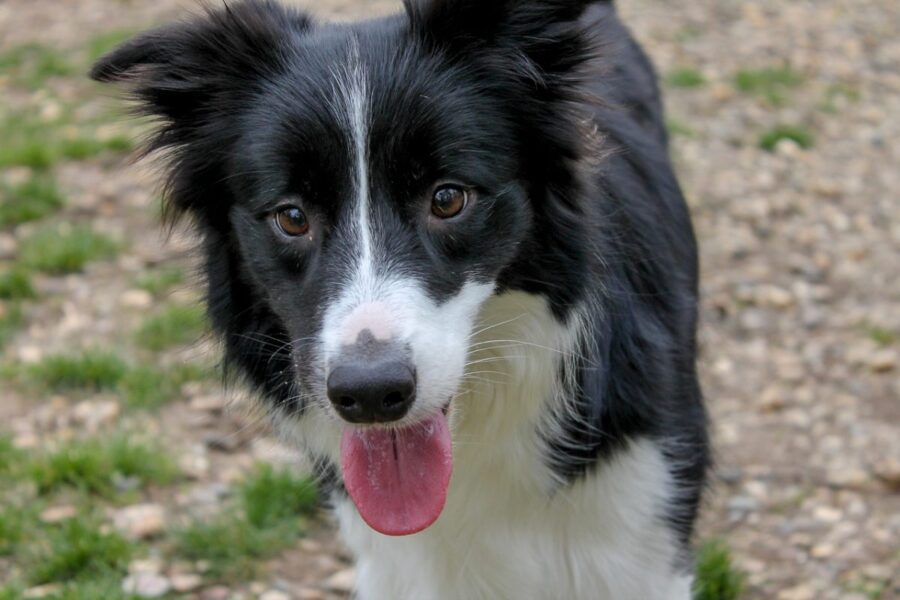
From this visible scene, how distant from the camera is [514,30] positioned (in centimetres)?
288

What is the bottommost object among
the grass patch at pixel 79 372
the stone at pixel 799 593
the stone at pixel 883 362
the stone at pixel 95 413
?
the stone at pixel 883 362

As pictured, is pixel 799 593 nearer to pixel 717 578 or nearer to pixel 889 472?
pixel 717 578

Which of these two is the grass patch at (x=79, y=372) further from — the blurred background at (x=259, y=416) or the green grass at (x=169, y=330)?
the green grass at (x=169, y=330)

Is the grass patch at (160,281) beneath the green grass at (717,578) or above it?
above

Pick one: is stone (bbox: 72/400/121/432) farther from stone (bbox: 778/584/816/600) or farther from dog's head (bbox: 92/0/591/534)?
stone (bbox: 778/584/816/600)

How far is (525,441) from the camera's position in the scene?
3.05 m

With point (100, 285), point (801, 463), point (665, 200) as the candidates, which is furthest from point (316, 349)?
point (100, 285)

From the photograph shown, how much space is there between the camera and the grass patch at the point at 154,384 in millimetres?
5062

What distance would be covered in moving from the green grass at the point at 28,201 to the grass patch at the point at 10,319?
2.80ft

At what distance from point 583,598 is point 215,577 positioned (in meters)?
1.59

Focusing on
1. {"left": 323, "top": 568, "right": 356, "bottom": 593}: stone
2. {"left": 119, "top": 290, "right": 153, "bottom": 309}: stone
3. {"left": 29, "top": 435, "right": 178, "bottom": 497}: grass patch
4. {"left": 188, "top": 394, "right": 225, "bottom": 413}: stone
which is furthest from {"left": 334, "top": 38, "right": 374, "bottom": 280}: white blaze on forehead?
{"left": 119, "top": 290, "right": 153, "bottom": 309}: stone

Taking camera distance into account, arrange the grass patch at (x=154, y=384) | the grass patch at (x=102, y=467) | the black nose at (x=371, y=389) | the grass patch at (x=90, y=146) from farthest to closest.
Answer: the grass patch at (x=90, y=146) → the grass patch at (x=154, y=384) → the grass patch at (x=102, y=467) → the black nose at (x=371, y=389)

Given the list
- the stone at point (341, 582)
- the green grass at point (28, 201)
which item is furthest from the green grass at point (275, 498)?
the green grass at point (28, 201)

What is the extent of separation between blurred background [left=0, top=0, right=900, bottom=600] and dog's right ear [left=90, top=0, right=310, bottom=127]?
0.59m
